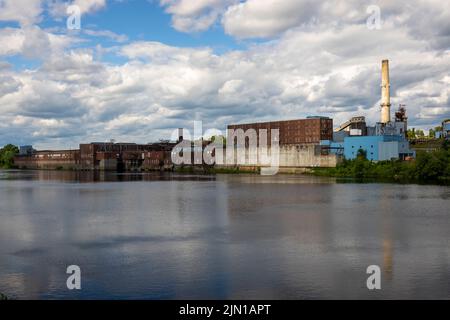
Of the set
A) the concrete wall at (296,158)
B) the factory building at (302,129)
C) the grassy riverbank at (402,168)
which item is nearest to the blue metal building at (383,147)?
the grassy riverbank at (402,168)

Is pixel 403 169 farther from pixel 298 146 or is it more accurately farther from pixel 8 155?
pixel 8 155

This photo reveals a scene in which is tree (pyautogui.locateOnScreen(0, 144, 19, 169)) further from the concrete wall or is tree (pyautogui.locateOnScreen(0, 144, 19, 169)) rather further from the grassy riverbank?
the grassy riverbank

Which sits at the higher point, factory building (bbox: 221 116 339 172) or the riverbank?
factory building (bbox: 221 116 339 172)

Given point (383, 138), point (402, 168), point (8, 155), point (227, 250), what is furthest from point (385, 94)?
point (8, 155)

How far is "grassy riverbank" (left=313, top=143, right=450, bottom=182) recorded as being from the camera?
3891cm

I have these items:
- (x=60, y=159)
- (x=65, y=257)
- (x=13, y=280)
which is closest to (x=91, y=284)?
(x=13, y=280)

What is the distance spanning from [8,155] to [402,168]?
89300 millimetres

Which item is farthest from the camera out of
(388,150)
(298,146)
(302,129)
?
(302,129)

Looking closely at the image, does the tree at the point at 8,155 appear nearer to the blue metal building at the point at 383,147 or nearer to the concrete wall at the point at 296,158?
the concrete wall at the point at 296,158

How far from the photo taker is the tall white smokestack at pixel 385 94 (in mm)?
48812

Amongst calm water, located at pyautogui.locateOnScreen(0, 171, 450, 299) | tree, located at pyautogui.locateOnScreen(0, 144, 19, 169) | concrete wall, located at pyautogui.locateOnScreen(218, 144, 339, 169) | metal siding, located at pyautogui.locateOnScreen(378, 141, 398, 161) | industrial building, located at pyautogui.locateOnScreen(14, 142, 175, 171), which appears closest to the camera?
calm water, located at pyautogui.locateOnScreen(0, 171, 450, 299)

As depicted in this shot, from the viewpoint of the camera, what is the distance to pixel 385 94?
49.6 m

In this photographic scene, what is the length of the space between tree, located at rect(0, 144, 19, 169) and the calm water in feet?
294

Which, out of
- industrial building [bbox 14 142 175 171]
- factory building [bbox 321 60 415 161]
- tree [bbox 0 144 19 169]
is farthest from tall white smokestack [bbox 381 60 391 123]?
tree [bbox 0 144 19 169]
